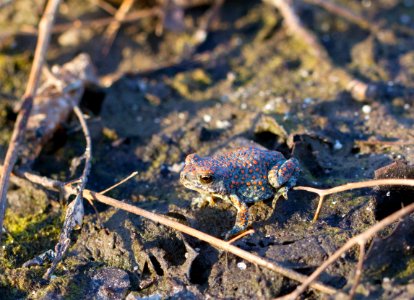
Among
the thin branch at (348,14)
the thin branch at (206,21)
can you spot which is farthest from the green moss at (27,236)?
the thin branch at (348,14)

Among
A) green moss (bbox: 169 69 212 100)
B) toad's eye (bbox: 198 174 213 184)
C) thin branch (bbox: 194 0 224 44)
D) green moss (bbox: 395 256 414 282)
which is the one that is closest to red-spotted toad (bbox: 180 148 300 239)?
toad's eye (bbox: 198 174 213 184)

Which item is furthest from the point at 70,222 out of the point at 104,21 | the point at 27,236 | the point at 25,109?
the point at 104,21

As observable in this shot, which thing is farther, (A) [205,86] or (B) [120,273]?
(A) [205,86]

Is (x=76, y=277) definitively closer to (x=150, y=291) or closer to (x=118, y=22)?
(x=150, y=291)

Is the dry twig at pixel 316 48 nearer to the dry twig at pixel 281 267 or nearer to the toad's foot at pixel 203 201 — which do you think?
the dry twig at pixel 281 267

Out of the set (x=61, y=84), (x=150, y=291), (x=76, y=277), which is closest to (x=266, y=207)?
(x=150, y=291)

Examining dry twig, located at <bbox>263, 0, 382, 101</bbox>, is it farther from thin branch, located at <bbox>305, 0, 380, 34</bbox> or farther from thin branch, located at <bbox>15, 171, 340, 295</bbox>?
thin branch, located at <bbox>15, 171, 340, 295</bbox>
